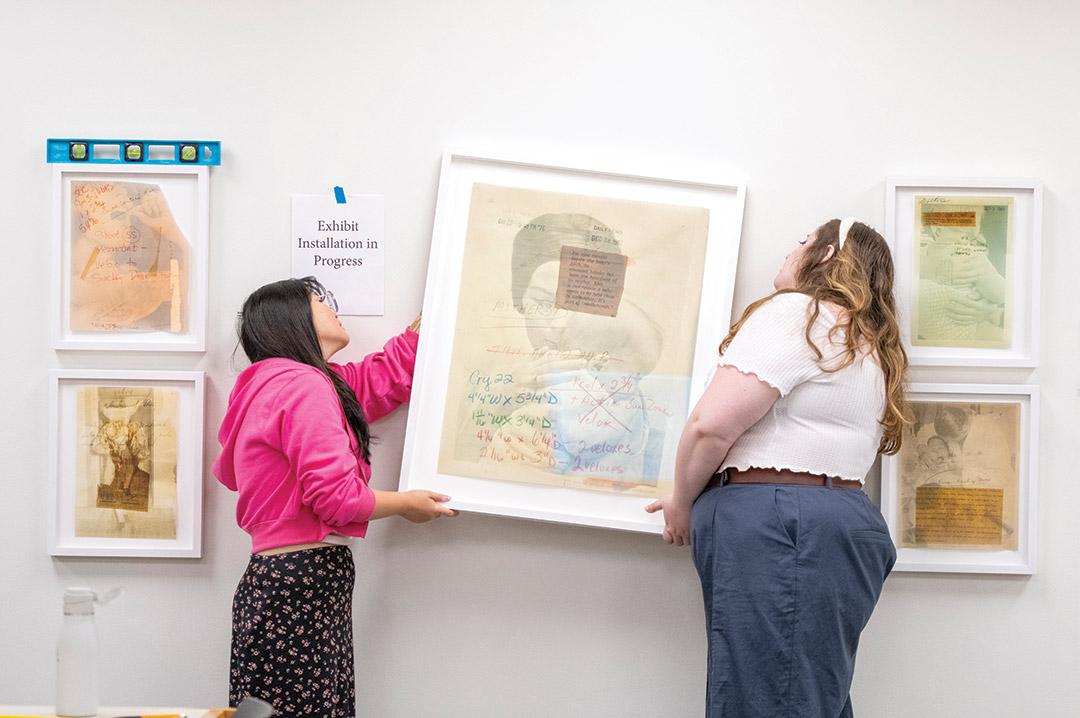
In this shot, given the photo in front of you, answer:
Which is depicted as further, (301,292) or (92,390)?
(92,390)

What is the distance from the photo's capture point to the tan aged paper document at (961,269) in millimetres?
1688

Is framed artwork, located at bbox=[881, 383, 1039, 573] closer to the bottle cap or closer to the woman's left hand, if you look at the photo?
the woman's left hand

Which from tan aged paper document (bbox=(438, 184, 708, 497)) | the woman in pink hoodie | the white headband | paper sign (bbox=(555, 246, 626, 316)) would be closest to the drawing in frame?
the woman in pink hoodie

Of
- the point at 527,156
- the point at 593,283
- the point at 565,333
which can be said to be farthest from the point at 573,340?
the point at 527,156

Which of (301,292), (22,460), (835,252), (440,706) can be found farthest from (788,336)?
(22,460)

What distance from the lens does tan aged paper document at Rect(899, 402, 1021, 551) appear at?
1690mm

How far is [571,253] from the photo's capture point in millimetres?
1677

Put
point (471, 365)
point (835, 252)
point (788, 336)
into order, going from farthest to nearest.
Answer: point (471, 365) < point (835, 252) < point (788, 336)

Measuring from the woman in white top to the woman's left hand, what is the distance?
6 cm

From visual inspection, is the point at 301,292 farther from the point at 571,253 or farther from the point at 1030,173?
the point at 1030,173

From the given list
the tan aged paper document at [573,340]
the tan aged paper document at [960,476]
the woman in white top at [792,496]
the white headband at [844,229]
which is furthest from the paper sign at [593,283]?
the tan aged paper document at [960,476]

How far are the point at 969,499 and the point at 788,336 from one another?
28.5 inches

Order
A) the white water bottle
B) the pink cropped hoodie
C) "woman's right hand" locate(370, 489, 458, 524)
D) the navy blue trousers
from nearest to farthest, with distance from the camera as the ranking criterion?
the white water bottle, the navy blue trousers, the pink cropped hoodie, "woman's right hand" locate(370, 489, 458, 524)

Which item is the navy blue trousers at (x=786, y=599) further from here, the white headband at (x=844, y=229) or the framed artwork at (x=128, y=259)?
the framed artwork at (x=128, y=259)
